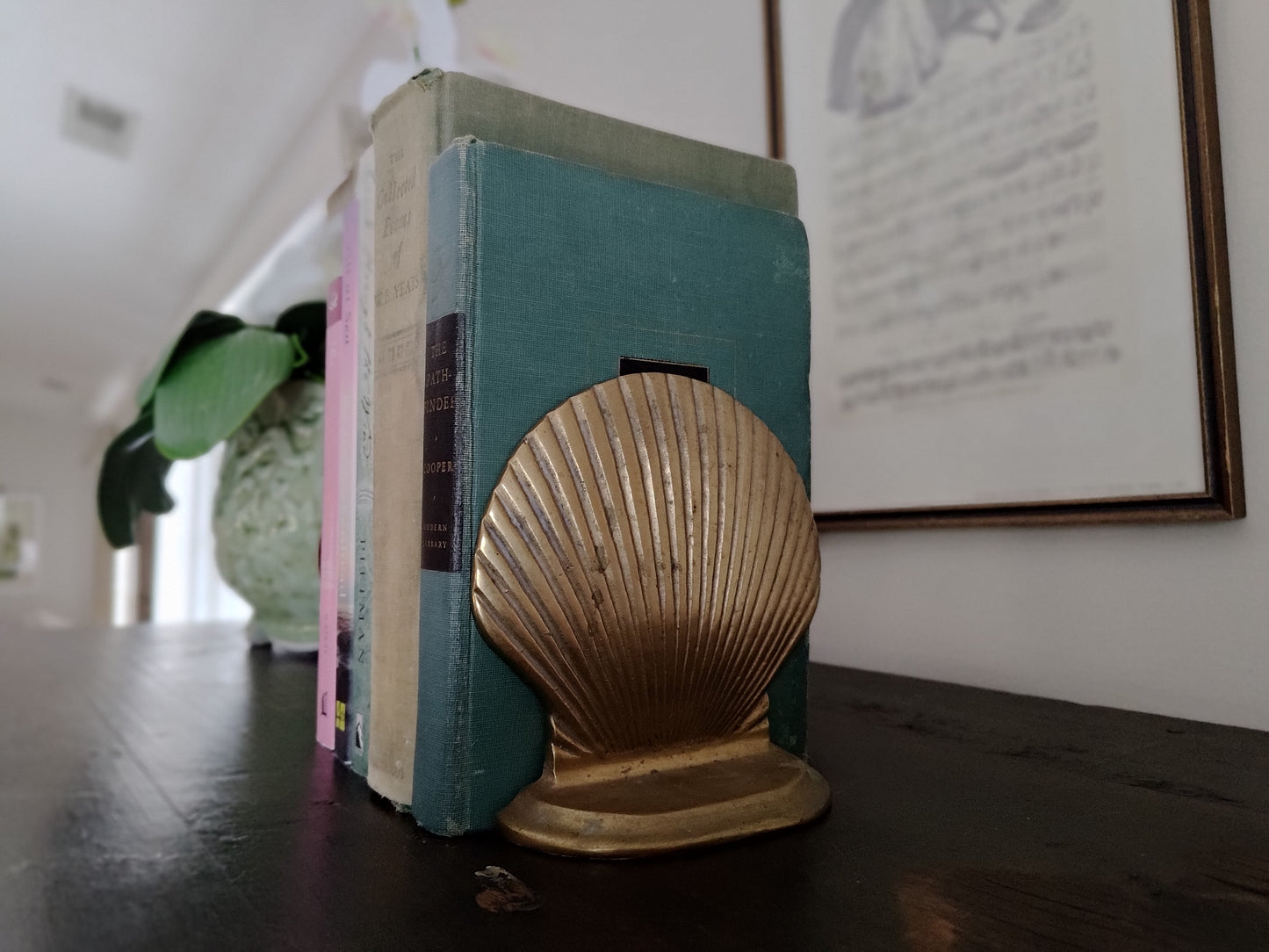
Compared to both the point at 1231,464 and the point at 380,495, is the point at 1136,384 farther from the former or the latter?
the point at 380,495

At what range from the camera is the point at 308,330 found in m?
0.77

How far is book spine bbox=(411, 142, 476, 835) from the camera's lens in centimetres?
31

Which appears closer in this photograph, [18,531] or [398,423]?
[398,423]

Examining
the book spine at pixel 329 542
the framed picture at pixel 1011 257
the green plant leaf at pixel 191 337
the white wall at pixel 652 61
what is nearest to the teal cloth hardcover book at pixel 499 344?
the book spine at pixel 329 542

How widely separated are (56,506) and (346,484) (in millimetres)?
10142

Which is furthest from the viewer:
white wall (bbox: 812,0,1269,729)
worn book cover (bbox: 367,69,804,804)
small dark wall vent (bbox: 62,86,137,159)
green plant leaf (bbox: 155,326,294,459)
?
small dark wall vent (bbox: 62,86,137,159)

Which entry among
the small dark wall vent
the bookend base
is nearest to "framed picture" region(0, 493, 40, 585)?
the small dark wall vent

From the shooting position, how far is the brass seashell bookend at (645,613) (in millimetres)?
311

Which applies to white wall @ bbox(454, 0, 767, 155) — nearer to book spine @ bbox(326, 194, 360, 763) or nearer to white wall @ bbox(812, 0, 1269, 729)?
white wall @ bbox(812, 0, 1269, 729)

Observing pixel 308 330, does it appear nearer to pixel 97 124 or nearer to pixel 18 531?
pixel 97 124

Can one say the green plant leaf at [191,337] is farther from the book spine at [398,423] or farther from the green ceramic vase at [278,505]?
the book spine at [398,423]

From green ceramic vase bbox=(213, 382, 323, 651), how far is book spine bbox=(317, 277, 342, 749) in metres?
0.32

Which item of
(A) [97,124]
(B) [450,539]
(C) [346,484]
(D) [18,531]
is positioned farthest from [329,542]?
(D) [18,531]

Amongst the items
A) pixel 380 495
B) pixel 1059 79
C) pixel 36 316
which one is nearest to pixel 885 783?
pixel 380 495
